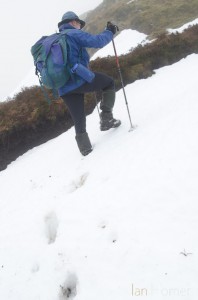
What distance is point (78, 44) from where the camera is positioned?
6.42 meters

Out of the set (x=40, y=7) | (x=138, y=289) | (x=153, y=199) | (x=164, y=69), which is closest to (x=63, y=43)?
(x=153, y=199)

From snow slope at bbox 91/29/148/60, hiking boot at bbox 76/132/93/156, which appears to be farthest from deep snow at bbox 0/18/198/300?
snow slope at bbox 91/29/148/60

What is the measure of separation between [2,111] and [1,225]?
5.41 meters

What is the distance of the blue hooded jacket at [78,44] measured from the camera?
6277 millimetres

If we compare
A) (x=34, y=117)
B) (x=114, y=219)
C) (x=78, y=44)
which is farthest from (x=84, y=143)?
(x=34, y=117)

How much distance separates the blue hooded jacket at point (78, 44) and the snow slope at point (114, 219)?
4.73 feet

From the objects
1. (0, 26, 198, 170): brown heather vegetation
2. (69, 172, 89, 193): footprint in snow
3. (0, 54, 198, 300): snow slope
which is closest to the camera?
(0, 54, 198, 300): snow slope

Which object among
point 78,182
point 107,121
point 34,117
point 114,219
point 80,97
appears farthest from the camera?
point 34,117

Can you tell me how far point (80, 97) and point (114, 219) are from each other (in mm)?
3076

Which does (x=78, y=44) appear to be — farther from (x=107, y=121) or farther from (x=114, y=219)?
(x=114, y=219)

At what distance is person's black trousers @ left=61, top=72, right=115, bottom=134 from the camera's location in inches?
268

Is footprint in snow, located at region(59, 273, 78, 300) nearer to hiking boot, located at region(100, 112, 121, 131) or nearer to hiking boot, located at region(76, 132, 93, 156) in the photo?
hiking boot, located at region(76, 132, 93, 156)

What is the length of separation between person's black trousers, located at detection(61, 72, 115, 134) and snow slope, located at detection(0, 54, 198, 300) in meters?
0.73

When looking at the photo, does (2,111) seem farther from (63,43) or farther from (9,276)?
(9,276)
